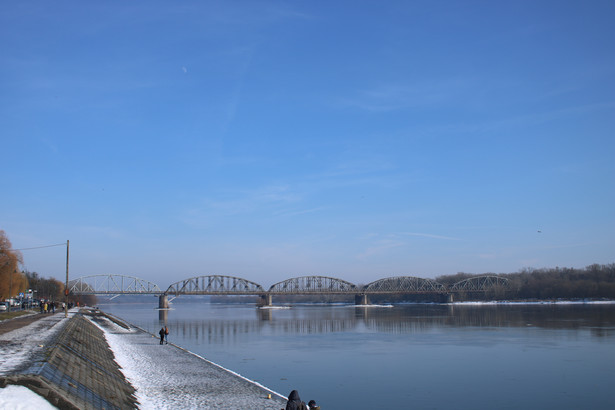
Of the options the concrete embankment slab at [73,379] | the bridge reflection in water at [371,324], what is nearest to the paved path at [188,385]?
the concrete embankment slab at [73,379]

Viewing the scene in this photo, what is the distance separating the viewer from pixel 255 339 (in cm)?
5194

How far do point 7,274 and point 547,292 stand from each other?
577 feet

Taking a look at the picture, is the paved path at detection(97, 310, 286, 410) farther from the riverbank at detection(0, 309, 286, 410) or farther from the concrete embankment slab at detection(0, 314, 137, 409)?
the concrete embankment slab at detection(0, 314, 137, 409)

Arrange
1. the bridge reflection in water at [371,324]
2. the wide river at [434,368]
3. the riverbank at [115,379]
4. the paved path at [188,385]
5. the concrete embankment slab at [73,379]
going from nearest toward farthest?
the concrete embankment slab at [73,379], the riverbank at [115,379], the paved path at [188,385], the wide river at [434,368], the bridge reflection in water at [371,324]

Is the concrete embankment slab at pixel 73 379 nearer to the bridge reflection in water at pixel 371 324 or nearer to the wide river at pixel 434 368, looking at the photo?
the wide river at pixel 434 368

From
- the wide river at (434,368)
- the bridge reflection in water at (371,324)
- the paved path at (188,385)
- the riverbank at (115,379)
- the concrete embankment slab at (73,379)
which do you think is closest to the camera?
the concrete embankment slab at (73,379)

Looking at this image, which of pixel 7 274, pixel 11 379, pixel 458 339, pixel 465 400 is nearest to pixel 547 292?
pixel 458 339

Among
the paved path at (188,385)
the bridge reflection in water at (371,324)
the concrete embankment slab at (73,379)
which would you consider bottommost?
the bridge reflection in water at (371,324)

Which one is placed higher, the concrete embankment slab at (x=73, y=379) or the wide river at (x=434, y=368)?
the concrete embankment slab at (x=73, y=379)

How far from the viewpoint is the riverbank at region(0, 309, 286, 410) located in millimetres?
17297

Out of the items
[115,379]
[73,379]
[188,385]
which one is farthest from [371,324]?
[73,379]

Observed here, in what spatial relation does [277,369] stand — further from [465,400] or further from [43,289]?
[43,289]

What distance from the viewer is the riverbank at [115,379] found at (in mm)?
17297

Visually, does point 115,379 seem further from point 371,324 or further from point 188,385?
point 371,324
